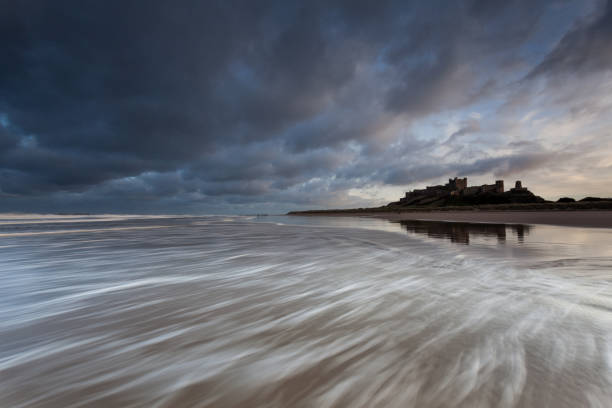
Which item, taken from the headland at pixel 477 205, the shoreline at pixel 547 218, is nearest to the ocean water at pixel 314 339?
the shoreline at pixel 547 218

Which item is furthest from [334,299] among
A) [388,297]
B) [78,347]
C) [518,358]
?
[78,347]

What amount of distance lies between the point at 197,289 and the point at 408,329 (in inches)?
99.5

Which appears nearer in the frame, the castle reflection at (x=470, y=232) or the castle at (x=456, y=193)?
the castle reflection at (x=470, y=232)

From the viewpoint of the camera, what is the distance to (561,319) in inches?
78.7

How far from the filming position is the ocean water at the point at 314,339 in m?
1.26

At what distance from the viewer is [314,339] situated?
72.4 inches

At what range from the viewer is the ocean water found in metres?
1.26

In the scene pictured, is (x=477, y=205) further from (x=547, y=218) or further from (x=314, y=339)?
(x=314, y=339)

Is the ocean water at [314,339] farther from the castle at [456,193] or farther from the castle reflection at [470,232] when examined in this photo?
the castle at [456,193]

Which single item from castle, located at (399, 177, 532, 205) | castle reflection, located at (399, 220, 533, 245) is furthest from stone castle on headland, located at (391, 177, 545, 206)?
castle reflection, located at (399, 220, 533, 245)

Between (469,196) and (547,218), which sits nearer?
(547,218)

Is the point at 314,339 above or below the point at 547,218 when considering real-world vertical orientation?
below

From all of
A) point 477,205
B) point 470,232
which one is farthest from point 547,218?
point 477,205

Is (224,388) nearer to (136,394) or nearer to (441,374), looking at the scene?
(136,394)
